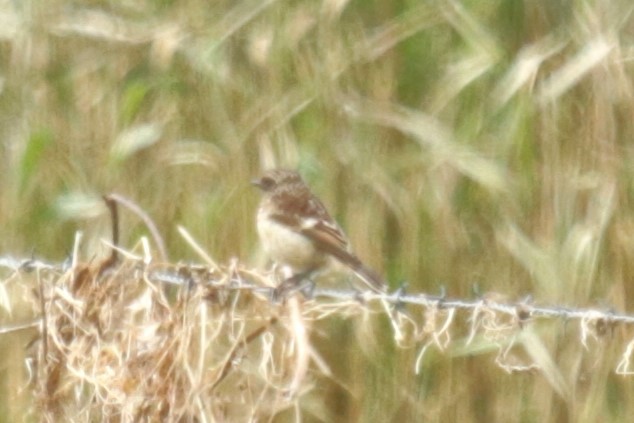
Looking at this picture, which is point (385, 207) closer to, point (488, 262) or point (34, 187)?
point (488, 262)

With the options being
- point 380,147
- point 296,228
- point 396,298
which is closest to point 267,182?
point 296,228

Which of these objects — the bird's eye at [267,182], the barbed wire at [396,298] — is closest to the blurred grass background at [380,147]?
the bird's eye at [267,182]

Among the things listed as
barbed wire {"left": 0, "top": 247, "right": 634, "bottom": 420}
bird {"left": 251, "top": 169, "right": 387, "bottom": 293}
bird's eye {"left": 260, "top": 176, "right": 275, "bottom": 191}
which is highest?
bird's eye {"left": 260, "top": 176, "right": 275, "bottom": 191}

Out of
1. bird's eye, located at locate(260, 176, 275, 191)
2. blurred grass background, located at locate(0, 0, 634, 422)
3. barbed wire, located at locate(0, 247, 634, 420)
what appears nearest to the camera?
barbed wire, located at locate(0, 247, 634, 420)

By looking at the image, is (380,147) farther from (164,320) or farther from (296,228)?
(164,320)

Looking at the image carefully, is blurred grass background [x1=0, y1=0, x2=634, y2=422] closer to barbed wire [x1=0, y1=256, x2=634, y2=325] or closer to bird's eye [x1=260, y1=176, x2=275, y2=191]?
bird's eye [x1=260, y1=176, x2=275, y2=191]

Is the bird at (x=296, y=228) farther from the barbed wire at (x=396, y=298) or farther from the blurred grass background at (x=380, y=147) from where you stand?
the barbed wire at (x=396, y=298)

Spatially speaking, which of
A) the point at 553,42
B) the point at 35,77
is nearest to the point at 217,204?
the point at 35,77

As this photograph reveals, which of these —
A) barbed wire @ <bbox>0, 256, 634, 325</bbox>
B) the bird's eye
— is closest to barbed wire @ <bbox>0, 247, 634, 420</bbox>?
barbed wire @ <bbox>0, 256, 634, 325</bbox>
